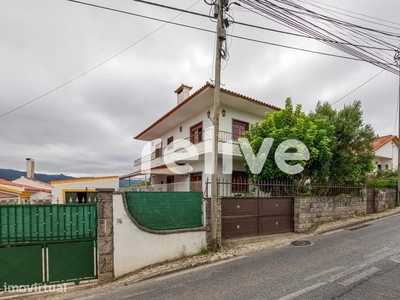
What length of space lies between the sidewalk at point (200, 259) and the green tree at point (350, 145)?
253cm

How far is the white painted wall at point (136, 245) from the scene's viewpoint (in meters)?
5.44

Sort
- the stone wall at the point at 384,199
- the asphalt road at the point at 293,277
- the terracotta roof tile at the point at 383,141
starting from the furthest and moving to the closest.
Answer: the terracotta roof tile at the point at 383,141 < the stone wall at the point at 384,199 < the asphalt road at the point at 293,277

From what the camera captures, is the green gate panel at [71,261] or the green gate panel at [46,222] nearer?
the green gate panel at [46,222]

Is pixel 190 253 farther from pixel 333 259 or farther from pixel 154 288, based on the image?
pixel 333 259

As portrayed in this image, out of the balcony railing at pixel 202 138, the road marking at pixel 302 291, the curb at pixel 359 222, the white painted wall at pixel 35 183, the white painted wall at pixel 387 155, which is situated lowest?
the curb at pixel 359 222

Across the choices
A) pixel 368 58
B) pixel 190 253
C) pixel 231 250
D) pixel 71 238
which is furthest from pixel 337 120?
pixel 71 238

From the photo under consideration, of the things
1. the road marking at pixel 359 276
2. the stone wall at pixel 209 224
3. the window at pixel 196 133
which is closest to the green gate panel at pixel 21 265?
the stone wall at pixel 209 224

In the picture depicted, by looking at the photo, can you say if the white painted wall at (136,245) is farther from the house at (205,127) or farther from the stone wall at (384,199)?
the stone wall at (384,199)

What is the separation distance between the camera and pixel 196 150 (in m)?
13.1

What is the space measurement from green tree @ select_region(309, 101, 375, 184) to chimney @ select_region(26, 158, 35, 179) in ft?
80.8

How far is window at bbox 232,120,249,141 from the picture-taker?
13730 millimetres

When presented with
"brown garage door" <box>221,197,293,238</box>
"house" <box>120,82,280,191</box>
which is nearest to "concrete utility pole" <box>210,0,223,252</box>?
"brown garage door" <box>221,197,293,238</box>

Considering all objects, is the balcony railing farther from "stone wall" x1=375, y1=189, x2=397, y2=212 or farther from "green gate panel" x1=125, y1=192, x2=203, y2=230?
"stone wall" x1=375, y1=189, x2=397, y2=212

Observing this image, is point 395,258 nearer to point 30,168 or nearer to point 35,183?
point 35,183
